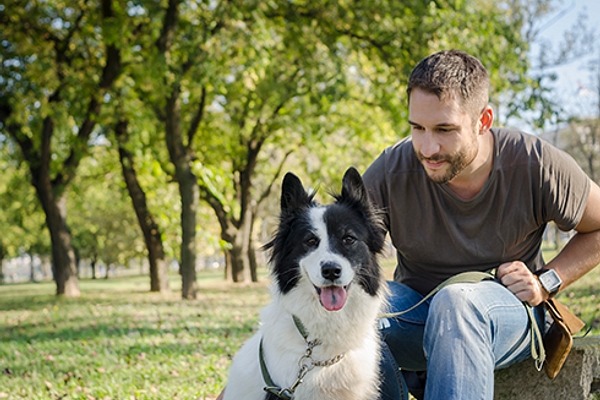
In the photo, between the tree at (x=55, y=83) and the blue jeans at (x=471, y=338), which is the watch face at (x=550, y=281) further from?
the tree at (x=55, y=83)

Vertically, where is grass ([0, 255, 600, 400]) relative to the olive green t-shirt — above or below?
below

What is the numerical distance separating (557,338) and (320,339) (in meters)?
1.23

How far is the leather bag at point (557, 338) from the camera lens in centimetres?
282

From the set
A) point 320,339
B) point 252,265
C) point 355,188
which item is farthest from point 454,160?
point 252,265

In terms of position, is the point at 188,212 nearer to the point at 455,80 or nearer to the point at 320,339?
the point at 320,339

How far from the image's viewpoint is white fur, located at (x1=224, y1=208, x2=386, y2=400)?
8.93 ft

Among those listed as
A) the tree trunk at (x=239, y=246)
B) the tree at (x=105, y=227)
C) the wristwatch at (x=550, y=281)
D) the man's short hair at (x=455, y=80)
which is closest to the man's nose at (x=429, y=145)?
the man's short hair at (x=455, y=80)

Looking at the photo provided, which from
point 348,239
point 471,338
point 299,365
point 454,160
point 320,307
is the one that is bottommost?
point 299,365

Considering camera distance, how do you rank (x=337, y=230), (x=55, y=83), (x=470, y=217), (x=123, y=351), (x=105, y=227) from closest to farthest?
(x=337, y=230) < (x=470, y=217) < (x=123, y=351) < (x=55, y=83) < (x=105, y=227)

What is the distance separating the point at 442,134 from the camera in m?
2.91

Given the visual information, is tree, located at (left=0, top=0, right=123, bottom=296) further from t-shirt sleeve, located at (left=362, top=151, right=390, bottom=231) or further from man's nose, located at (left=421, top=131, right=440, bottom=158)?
man's nose, located at (left=421, top=131, right=440, bottom=158)

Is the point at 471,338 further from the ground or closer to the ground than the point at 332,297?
closer to the ground

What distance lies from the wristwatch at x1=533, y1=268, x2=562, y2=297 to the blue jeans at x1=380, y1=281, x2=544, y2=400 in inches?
6.6

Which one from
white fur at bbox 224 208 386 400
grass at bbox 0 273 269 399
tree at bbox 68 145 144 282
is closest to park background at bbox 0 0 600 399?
grass at bbox 0 273 269 399
